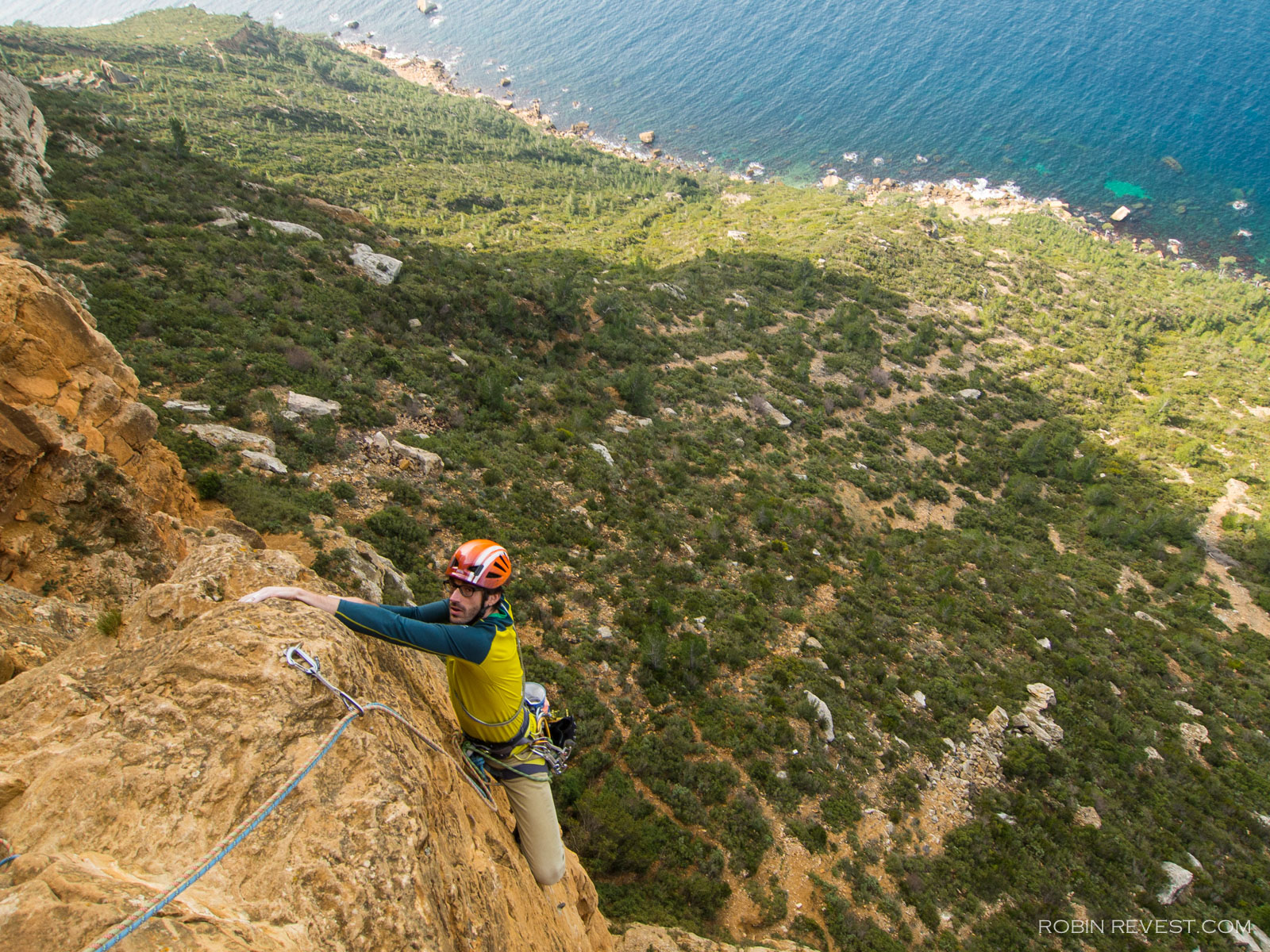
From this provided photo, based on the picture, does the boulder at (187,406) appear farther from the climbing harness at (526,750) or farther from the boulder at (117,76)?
the boulder at (117,76)

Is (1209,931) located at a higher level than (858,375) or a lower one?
lower

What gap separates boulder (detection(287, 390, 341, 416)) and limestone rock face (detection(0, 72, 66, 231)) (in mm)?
11821

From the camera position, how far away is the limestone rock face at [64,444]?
22.5ft

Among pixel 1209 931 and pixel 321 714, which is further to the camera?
pixel 1209 931

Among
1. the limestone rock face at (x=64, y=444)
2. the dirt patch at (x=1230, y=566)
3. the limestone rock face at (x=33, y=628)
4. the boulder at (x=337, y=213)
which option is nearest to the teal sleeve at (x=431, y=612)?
the limestone rock face at (x=33, y=628)

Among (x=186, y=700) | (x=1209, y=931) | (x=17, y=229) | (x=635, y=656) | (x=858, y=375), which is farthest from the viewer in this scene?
(x=858, y=375)

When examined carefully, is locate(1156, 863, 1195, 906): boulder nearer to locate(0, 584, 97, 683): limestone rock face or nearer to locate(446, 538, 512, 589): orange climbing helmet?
locate(446, 538, 512, 589): orange climbing helmet

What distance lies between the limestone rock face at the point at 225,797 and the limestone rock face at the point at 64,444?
387cm

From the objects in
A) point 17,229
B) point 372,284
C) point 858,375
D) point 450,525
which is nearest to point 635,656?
point 450,525

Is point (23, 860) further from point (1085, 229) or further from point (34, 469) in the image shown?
point (1085, 229)

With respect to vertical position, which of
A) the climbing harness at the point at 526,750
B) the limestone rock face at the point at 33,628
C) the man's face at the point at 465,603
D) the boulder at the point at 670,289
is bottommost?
the boulder at the point at 670,289

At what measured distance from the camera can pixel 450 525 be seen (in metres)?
16.6

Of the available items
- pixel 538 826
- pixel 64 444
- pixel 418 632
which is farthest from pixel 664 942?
pixel 64 444

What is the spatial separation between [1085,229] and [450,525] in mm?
93080
